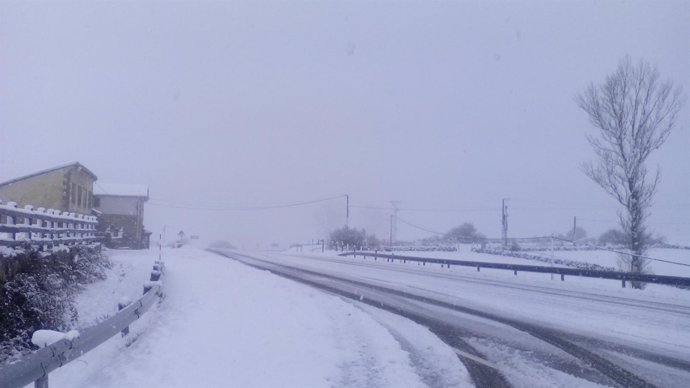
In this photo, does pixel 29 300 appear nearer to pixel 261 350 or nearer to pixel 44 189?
pixel 261 350

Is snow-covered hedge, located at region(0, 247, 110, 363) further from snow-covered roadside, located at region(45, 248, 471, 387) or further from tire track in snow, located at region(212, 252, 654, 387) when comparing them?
tire track in snow, located at region(212, 252, 654, 387)

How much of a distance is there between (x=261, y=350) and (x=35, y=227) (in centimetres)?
890

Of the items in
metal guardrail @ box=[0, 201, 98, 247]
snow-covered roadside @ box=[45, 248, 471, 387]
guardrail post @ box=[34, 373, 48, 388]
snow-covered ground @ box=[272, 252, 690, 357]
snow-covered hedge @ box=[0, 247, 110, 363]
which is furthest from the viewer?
metal guardrail @ box=[0, 201, 98, 247]

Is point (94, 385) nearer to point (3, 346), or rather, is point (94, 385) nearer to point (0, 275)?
point (3, 346)

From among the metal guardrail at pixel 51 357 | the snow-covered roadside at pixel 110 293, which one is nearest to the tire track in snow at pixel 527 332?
the metal guardrail at pixel 51 357

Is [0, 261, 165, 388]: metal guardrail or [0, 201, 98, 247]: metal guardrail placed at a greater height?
[0, 201, 98, 247]: metal guardrail

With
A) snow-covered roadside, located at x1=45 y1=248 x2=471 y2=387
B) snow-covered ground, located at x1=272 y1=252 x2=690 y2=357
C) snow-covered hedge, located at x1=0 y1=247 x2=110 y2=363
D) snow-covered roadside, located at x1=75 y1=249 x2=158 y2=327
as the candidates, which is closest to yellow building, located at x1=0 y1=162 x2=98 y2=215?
snow-covered roadside, located at x1=75 y1=249 x2=158 y2=327

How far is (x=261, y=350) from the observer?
9.08 meters

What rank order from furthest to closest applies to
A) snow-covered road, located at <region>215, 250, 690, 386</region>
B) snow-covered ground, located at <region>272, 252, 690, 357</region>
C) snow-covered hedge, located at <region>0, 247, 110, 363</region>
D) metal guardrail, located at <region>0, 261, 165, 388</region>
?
snow-covered ground, located at <region>272, 252, 690, 357</region>
snow-covered hedge, located at <region>0, 247, 110, 363</region>
snow-covered road, located at <region>215, 250, 690, 386</region>
metal guardrail, located at <region>0, 261, 165, 388</region>

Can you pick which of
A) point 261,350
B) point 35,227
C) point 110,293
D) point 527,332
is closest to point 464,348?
point 527,332

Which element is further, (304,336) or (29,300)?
(29,300)

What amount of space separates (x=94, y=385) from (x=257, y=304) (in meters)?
7.19

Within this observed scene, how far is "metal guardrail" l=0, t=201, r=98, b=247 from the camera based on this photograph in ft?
40.0

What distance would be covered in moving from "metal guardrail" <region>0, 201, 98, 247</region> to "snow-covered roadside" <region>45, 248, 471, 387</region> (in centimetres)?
231
